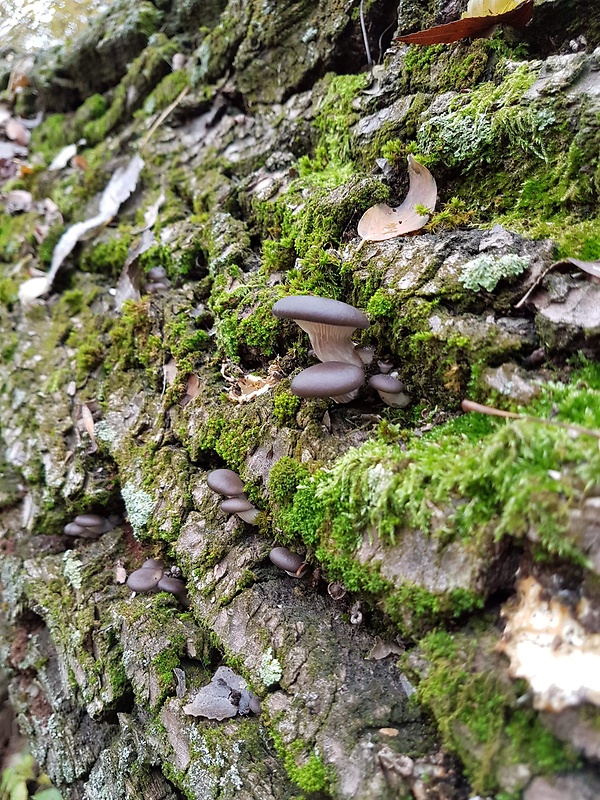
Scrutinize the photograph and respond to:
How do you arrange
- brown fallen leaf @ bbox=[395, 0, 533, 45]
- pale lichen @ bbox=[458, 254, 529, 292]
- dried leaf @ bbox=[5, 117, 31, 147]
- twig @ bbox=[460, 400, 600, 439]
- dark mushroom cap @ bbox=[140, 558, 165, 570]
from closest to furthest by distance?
twig @ bbox=[460, 400, 600, 439] → pale lichen @ bbox=[458, 254, 529, 292] → brown fallen leaf @ bbox=[395, 0, 533, 45] → dark mushroom cap @ bbox=[140, 558, 165, 570] → dried leaf @ bbox=[5, 117, 31, 147]

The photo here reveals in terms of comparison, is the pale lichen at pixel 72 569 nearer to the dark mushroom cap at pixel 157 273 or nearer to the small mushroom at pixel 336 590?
the small mushroom at pixel 336 590

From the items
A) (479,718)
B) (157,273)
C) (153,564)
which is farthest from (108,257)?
(479,718)

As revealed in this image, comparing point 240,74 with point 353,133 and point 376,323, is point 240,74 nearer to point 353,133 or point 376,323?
point 353,133

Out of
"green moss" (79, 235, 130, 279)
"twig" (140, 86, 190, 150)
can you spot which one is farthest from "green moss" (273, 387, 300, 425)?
"twig" (140, 86, 190, 150)

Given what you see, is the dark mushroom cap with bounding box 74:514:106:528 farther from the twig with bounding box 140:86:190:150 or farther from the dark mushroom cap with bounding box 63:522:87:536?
the twig with bounding box 140:86:190:150

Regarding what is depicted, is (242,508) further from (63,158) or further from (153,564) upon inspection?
(63,158)

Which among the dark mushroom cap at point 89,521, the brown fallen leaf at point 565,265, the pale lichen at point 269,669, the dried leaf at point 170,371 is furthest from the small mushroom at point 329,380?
the dark mushroom cap at point 89,521
